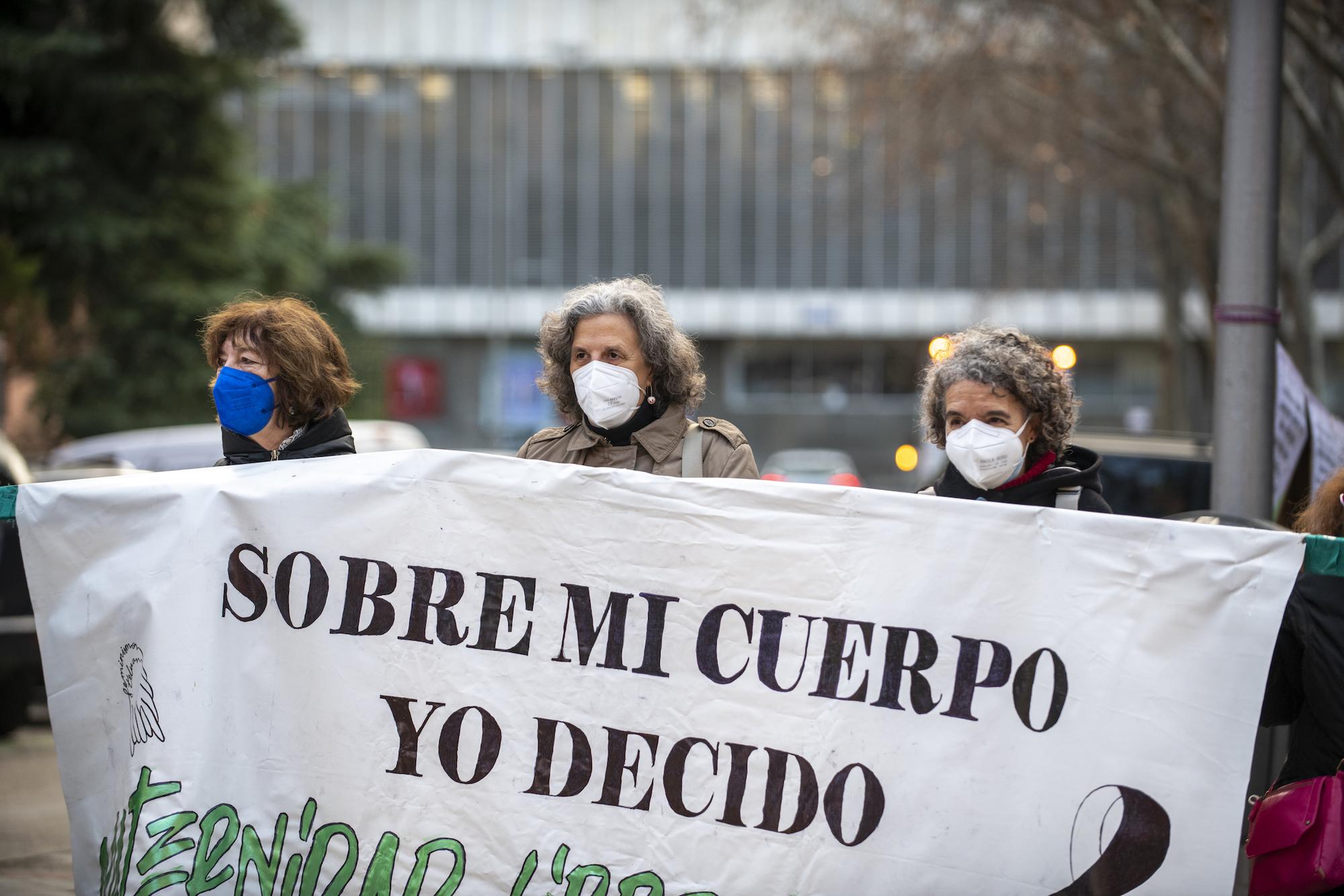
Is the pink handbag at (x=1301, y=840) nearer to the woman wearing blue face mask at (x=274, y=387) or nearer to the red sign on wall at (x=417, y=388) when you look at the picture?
the woman wearing blue face mask at (x=274, y=387)

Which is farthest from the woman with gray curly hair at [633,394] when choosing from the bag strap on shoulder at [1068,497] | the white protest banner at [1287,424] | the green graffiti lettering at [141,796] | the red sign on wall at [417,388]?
the red sign on wall at [417,388]

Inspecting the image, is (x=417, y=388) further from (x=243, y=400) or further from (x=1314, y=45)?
(x=243, y=400)

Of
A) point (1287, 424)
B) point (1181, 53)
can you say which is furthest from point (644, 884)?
point (1181, 53)

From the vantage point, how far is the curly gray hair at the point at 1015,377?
11.0ft

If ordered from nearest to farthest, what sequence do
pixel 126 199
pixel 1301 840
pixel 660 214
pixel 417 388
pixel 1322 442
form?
1. pixel 1301 840
2. pixel 1322 442
3. pixel 126 199
4. pixel 660 214
5. pixel 417 388

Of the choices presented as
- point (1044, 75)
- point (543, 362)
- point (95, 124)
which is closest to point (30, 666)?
point (543, 362)

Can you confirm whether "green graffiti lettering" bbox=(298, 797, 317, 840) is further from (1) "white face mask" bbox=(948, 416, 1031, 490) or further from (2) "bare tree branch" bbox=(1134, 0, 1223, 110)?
(2) "bare tree branch" bbox=(1134, 0, 1223, 110)

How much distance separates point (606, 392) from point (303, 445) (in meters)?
0.82

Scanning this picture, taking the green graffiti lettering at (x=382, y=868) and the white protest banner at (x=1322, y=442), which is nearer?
the green graffiti lettering at (x=382, y=868)

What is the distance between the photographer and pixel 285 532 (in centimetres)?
322

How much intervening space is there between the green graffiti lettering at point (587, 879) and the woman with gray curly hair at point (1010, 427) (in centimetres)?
128

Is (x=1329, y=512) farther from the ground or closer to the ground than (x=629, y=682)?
farther from the ground

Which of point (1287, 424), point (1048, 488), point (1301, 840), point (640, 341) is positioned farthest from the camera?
point (1287, 424)

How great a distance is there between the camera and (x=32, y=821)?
6133 millimetres
